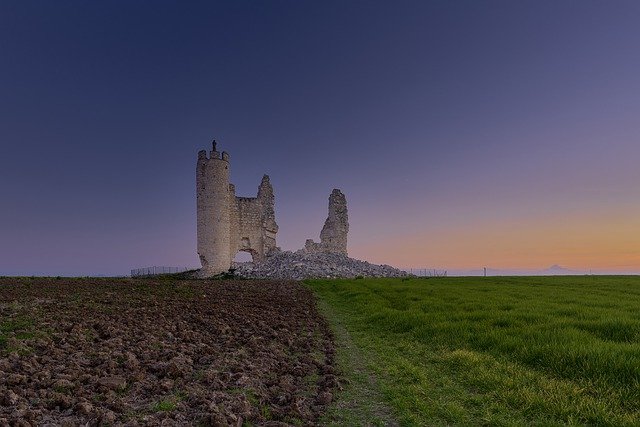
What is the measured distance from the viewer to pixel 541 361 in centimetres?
895

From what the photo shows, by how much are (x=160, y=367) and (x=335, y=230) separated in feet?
188

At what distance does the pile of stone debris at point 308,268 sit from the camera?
4462 centimetres

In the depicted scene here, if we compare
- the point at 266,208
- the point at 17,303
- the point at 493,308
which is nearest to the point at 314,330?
the point at 493,308

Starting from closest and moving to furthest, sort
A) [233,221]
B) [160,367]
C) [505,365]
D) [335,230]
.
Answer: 1. [160,367]
2. [505,365]
3. [233,221]
4. [335,230]

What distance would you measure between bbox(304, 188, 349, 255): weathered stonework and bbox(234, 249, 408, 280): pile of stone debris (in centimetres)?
735

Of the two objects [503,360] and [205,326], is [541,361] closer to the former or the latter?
[503,360]

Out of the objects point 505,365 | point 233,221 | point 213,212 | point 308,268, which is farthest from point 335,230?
point 505,365

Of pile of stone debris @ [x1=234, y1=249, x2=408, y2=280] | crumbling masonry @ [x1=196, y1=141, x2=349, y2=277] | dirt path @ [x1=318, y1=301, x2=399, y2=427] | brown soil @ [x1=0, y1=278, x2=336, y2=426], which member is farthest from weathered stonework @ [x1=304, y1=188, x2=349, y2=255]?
dirt path @ [x1=318, y1=301, x2=399, y2=427]

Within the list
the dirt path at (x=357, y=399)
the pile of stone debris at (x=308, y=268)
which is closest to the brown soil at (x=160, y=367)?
the dirt path at (x=357, y=399)

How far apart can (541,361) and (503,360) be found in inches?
29.8

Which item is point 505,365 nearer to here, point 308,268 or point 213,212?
point 308,268

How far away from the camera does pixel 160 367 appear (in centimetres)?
781

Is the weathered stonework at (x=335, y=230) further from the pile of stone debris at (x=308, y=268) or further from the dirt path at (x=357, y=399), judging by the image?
the dirt path at (x=357, y=399)

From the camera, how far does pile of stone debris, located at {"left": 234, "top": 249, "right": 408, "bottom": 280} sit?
4462 centimetres
